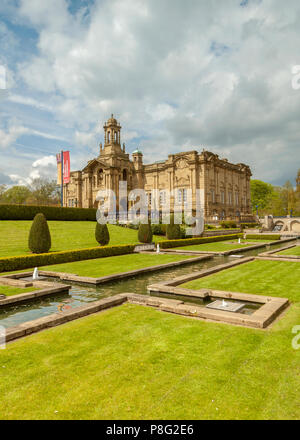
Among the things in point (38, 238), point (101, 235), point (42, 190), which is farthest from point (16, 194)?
point (38, 238)

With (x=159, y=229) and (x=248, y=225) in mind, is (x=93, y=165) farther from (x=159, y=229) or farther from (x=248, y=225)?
(x=248, y=225)

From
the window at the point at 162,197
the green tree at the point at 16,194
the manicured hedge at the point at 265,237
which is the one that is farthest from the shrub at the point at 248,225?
the green tree at the point at 16,194

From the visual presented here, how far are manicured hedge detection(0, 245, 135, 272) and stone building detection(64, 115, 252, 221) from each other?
35753 mm

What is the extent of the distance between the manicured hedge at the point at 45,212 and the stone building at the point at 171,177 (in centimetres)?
1996

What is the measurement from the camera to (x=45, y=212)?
3581 cm

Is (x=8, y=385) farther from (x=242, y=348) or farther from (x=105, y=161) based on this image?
(x=105, y=161)

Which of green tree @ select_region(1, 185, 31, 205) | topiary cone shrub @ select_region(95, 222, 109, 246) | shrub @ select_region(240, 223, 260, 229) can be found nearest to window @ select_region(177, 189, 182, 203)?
shrub @ select_region(240, 223, 260, 229)

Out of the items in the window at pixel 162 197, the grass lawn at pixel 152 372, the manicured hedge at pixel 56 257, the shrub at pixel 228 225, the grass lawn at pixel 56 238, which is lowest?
the grass lawn at pixel 152 372

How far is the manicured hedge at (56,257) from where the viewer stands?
47.3ft

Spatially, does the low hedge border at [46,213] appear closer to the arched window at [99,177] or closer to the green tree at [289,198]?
the arched window at [99,177]

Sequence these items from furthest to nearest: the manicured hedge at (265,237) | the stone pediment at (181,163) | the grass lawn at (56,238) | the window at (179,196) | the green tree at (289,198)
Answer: the green tree at (289,198) < the window at (179,196) < the stone pediment at (181,163) < the manicured hedge at (265,237) < the grass lawn at (56,238)

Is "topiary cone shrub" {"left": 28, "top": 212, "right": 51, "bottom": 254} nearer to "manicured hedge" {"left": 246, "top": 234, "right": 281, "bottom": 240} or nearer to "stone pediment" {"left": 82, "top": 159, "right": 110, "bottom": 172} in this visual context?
"manicured hedge" {"left": 246, "top": 234, "right": 281, "bottom": 240}

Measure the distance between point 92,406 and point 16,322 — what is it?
455 cm

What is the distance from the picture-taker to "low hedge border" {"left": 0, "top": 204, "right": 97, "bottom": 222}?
32094mm
